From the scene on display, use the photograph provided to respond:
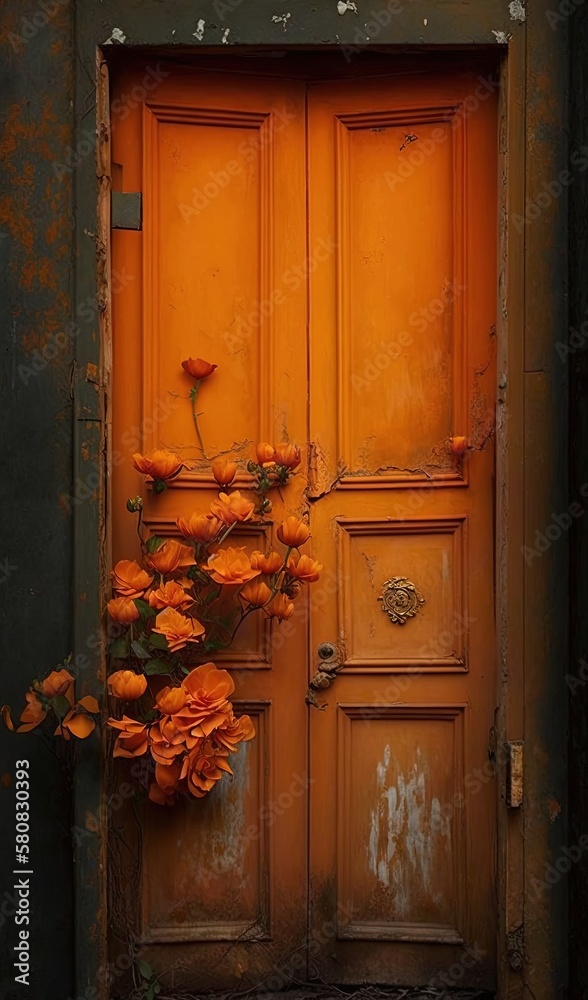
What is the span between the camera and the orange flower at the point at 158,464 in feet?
9.21

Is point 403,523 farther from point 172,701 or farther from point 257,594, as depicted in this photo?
point 172,701

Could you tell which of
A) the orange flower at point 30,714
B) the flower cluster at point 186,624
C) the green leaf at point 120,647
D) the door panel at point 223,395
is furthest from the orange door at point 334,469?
the orange flower at point 30,714

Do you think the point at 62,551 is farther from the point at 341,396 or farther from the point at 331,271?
the point at 331,271

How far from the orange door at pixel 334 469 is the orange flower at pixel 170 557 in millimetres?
160

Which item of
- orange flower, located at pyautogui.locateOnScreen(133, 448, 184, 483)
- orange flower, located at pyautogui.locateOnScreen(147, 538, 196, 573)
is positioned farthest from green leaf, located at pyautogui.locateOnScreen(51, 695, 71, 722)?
orange flower, located at pyautogui.locateOnScreen(133, 448, 184, 483)

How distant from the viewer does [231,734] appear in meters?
2.74

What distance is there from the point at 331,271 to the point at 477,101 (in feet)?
2.21

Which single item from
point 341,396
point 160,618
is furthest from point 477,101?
point 160,618

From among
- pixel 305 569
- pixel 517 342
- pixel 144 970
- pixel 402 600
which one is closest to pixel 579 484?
pixel 517 342

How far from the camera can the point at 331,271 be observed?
3.03 m

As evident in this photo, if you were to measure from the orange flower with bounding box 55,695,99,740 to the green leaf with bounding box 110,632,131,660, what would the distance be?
0.48ft

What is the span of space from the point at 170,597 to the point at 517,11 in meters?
1.96

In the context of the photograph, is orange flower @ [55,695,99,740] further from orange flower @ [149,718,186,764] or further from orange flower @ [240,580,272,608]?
orange flower @ [240,580,272,608]

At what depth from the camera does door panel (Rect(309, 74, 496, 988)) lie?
9.75 ft
